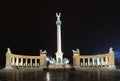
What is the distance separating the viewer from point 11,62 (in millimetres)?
64938

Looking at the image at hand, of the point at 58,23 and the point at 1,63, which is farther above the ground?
the point at 58,23

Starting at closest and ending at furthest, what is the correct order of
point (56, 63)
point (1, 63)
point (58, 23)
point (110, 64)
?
point (110, 64)
point (56, 63)
point (58, 23)
point (1, 63)

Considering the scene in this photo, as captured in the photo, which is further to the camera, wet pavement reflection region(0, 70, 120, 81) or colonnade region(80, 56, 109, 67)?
colonnade region(80, 56, 109, 67)

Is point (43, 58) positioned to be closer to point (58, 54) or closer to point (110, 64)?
point (58, 54)

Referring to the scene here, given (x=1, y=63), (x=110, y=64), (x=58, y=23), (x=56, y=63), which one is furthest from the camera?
(x=1, y=63)

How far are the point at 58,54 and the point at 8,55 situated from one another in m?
16.4

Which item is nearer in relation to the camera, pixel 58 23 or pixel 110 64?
pixel 110 64

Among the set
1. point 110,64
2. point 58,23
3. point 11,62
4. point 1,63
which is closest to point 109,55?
point 110,64

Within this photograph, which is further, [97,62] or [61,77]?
[97,62]

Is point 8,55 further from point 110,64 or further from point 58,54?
point 110,64

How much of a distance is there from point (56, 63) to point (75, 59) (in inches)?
440

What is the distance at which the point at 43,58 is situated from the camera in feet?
240

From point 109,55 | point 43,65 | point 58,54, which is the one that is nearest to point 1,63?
point 43,65

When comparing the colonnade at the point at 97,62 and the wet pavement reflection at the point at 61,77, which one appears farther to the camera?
the colonnade at the point at 97,62
